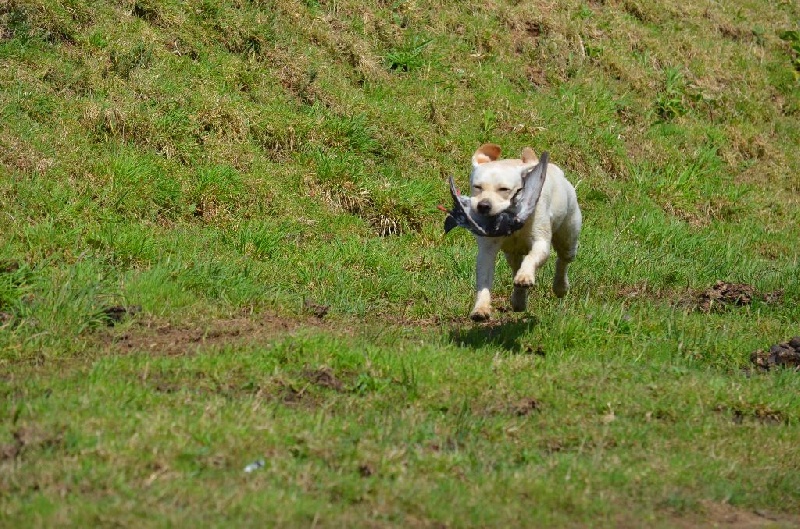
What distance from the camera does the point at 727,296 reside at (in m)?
10.7

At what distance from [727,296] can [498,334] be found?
10.2 ft

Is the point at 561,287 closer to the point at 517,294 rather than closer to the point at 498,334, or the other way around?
the point at 517,294

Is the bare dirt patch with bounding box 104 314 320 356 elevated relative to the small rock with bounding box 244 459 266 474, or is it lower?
lower

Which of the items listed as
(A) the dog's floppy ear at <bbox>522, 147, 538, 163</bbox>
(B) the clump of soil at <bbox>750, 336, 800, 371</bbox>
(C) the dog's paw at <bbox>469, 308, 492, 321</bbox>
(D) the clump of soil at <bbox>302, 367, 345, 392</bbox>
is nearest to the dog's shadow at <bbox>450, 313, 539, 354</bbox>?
(C) the dog's paw at <bbox>469, 308, 492, 321</bbox>

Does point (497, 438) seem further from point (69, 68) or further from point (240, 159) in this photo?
point (69, 68)

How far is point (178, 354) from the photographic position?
288 inches

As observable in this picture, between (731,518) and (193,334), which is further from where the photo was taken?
(193,334)

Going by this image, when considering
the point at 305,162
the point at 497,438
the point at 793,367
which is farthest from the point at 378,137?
the point at 497,438

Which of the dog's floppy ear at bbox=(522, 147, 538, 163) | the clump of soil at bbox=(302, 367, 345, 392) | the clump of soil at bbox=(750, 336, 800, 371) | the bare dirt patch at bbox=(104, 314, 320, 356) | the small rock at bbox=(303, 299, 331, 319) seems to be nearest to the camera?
the clump of soil at bbox=(302, 367, 345, 392)

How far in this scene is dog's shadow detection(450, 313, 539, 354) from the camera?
330 inches

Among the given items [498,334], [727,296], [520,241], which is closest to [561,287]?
[498,334]

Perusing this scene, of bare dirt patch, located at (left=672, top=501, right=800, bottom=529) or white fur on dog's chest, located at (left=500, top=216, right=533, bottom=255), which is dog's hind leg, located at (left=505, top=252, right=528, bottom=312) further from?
bare dirt patch, located at (left=672, top=501, right=800, bottom=529)

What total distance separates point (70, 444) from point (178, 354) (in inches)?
73.6

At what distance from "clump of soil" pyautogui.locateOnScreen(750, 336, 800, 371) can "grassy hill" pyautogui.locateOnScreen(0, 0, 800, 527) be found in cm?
16
